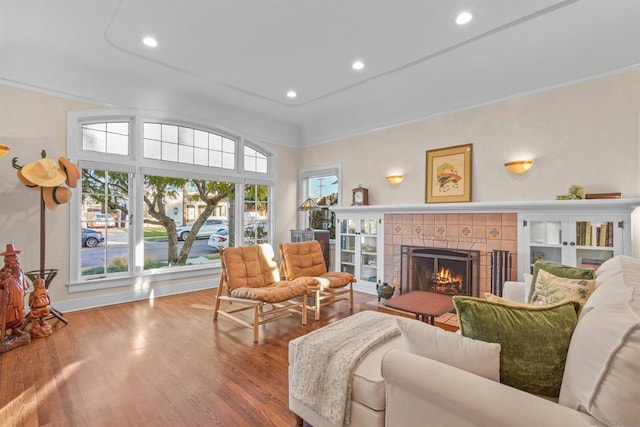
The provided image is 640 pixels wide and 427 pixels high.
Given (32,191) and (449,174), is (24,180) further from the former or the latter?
(449,174)

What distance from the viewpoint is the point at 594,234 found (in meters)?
3.24

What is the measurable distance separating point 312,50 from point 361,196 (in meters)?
2.50

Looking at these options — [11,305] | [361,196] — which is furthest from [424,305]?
[11,305]

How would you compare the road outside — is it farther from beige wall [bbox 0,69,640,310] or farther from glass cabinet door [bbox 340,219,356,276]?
glass cabinet door [bbox 340,219,356,276]

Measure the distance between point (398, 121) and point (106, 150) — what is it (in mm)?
4274

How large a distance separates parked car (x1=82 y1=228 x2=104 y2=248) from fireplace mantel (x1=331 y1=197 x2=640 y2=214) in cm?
376

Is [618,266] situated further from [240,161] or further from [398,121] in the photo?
[240,161]

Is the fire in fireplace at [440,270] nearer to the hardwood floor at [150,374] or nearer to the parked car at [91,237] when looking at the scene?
the hardwood floor at [150,374]

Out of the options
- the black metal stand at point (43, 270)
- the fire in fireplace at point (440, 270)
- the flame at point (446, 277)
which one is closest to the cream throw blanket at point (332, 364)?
the fire in fireplace at point (440, 270)

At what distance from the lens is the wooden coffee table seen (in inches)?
99.2

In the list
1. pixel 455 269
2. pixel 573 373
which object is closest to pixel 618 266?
pixel 573 373

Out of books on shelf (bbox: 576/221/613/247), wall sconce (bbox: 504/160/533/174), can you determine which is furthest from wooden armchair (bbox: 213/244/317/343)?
books on shelf (bbox: 576/221/613/247)

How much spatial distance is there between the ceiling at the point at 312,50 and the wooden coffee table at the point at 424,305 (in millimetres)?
2578

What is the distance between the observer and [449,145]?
4.43m
